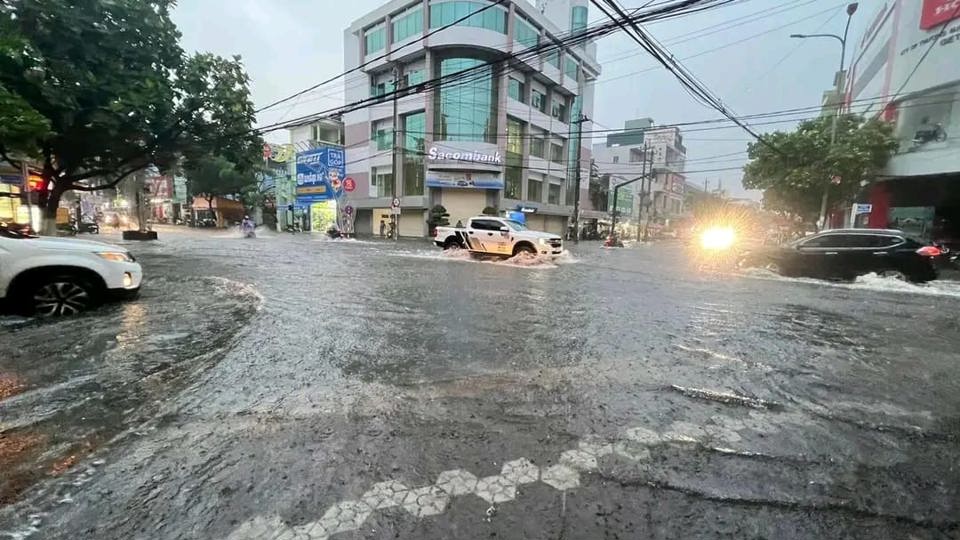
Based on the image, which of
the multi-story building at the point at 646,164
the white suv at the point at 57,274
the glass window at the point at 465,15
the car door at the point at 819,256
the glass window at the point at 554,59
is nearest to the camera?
the white suv at the point at 57,274

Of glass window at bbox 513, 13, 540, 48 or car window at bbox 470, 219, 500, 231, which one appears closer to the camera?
car window at bbox 470, 219, 500, 231

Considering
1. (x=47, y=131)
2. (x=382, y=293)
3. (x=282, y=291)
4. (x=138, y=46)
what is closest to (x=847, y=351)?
(x=382, y=293)

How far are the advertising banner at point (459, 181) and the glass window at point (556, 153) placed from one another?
Answer: 10238 millimetres

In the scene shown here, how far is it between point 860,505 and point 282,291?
8.49 m

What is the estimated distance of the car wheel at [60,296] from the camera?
566 cm

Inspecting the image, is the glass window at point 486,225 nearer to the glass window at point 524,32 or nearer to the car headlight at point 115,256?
the car headlight at point 115,256

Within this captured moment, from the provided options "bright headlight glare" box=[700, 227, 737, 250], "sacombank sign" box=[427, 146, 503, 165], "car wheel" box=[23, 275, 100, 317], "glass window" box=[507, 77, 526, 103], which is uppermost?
"glass window" box=[507, 77, 526, 103]

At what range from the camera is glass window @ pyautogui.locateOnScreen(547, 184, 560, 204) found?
40406 mm

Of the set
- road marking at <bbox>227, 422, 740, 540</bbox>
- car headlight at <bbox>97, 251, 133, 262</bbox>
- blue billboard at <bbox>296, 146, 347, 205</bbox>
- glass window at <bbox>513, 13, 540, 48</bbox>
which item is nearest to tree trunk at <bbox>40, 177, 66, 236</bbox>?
car headlight at <bbox>97, 251, 133, 262</bbox>

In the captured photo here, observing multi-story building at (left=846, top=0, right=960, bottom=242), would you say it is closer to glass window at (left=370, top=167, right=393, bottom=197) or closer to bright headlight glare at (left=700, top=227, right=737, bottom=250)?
bright headlight glare at (left=700, top=227, right=737, bottom=250)

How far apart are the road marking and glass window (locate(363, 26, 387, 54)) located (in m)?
38.5

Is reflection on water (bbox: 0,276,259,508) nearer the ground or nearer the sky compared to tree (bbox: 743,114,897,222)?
nearer the ground

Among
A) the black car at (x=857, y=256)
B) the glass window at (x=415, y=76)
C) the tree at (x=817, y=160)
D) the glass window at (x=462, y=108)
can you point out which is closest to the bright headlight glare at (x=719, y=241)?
the tree at (x=817, y=160)

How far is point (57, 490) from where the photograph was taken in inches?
89.1
